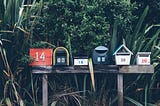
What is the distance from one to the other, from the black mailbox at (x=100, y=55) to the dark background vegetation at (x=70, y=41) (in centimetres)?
16

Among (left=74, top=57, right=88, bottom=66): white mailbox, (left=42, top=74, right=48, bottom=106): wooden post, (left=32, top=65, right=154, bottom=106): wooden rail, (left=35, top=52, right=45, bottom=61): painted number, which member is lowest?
(left=42, top=74, right=48, bottom=106): wooden post

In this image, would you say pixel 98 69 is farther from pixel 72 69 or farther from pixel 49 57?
pixel 49 57

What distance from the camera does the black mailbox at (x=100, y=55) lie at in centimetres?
660

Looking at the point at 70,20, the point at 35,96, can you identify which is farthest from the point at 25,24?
the point at 35,96

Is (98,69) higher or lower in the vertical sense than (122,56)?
lower

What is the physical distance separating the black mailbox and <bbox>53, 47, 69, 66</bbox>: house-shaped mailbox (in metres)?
0.43

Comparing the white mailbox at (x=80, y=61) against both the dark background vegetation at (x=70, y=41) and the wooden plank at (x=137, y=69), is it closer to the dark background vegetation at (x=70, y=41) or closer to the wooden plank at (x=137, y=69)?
the dark background vegetation at (x=70, y=41)

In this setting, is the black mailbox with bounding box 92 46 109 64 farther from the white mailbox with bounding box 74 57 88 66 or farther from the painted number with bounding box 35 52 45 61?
the painted number with bounding box 35 52 45 61

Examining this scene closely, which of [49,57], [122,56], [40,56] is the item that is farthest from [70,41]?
[122,56]

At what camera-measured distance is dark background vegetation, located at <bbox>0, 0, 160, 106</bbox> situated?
21.7ft

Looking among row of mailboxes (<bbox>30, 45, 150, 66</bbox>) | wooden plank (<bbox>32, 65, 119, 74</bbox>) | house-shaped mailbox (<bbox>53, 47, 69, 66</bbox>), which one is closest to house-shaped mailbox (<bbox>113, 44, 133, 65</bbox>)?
row of mailboxes (<bbox>30, 45, 150, 66</bbox>)

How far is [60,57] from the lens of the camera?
261 inches

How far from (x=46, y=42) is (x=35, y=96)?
0.90 meters

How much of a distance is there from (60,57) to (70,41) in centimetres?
33
